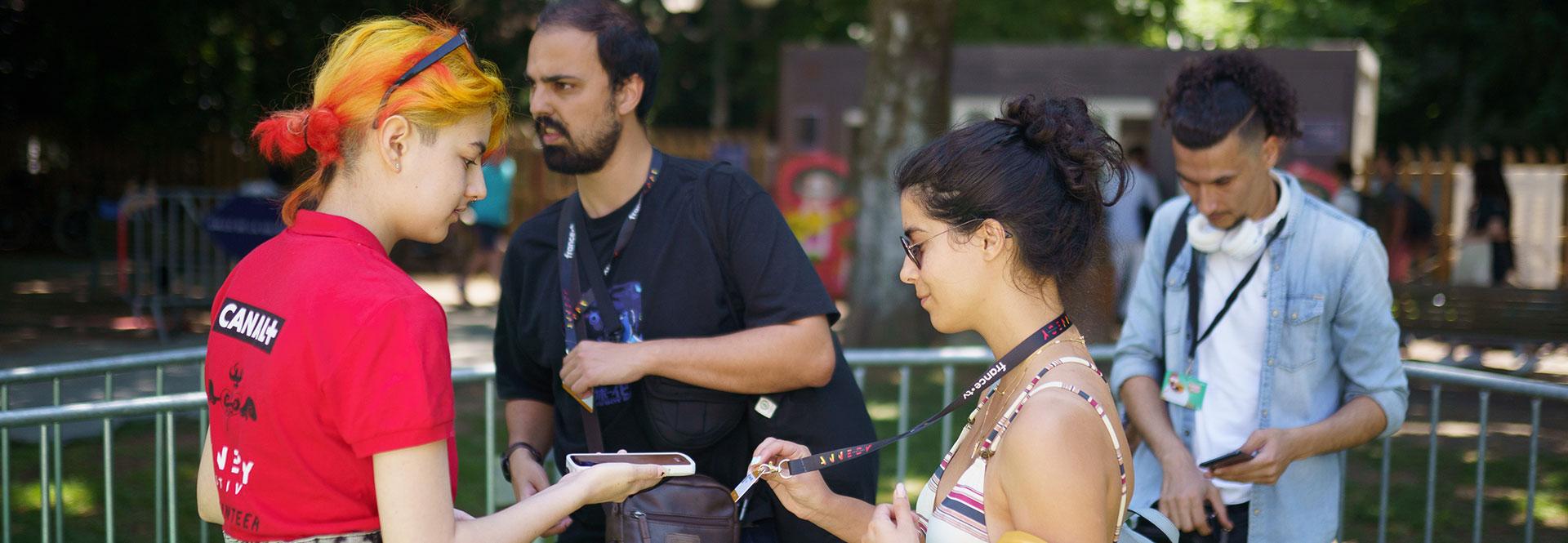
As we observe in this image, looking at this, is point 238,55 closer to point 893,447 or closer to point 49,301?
point 49,301

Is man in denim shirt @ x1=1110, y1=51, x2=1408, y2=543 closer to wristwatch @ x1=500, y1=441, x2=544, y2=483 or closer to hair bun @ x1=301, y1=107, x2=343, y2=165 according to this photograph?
wristwatch @ x1=500, y1=441, x2=544, y2=483

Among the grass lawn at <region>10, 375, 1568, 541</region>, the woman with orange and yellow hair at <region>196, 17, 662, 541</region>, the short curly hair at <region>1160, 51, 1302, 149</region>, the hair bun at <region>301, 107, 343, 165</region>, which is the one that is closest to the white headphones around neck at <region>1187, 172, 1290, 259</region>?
the short curly hair at <region>1160, 51, 1302, 149</region>

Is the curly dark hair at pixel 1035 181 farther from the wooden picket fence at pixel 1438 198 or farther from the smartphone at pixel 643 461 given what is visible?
the wooden picket fence at pixel 1438 198

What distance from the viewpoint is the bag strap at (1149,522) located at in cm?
262

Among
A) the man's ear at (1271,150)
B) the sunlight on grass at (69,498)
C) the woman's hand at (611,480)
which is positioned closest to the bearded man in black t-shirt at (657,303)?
the woman's hand at (611,480)

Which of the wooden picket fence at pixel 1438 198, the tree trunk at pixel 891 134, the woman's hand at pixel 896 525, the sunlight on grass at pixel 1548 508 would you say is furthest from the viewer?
the wooden picket fence at pixel 1438 198

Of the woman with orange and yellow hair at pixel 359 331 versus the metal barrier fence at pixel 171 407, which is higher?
the woman with orange and yellow hair at pixel 359 331

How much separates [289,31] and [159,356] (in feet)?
60.4

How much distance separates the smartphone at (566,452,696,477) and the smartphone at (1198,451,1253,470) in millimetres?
1293

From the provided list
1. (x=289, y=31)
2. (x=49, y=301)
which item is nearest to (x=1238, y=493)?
(x=49, y=301)

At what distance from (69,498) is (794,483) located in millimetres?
5574

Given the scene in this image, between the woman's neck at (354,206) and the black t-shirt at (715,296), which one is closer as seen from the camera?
the woman's neck at (354,206)

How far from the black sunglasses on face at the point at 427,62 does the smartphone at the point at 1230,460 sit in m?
1.95

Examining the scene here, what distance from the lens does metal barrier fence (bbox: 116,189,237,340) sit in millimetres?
11438
